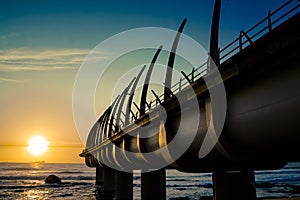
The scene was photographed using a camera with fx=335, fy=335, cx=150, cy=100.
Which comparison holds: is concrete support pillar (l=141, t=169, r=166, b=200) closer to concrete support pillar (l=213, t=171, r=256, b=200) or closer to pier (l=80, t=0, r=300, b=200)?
pier (l=80, t=0, r=300, b=200)

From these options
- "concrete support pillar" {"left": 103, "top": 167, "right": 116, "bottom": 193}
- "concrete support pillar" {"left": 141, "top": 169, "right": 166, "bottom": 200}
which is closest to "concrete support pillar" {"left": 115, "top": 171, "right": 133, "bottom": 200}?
"concrete support pillar" {"left": 141, "top": 169, "right": 166, "bottom": 200}

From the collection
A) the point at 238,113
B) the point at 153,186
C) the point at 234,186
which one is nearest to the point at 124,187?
the point at 153,186

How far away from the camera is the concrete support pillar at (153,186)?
95.0 feet

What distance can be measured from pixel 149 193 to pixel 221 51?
19.6m

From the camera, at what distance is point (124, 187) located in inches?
1586

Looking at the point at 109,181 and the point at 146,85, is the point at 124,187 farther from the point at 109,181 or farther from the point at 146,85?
the point at 146,85

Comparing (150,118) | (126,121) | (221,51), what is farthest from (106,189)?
(221,51)

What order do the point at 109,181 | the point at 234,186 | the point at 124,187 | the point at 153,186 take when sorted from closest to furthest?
the point at 234,186 → the point at 153,186 → the point at 124,187 → the point at 109,181

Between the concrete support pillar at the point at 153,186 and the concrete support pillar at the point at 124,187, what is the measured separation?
1069cm

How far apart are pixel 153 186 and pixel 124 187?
1183 cm

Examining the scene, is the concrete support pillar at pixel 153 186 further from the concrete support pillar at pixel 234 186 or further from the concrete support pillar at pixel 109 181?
the concrete support pillar at pixel 109 181

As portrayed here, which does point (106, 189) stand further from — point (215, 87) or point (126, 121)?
point (215, 87)

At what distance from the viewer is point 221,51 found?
1230cm

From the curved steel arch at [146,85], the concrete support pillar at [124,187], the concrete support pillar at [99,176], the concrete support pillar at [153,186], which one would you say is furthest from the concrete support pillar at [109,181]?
the curved steel arch at [146,85]
